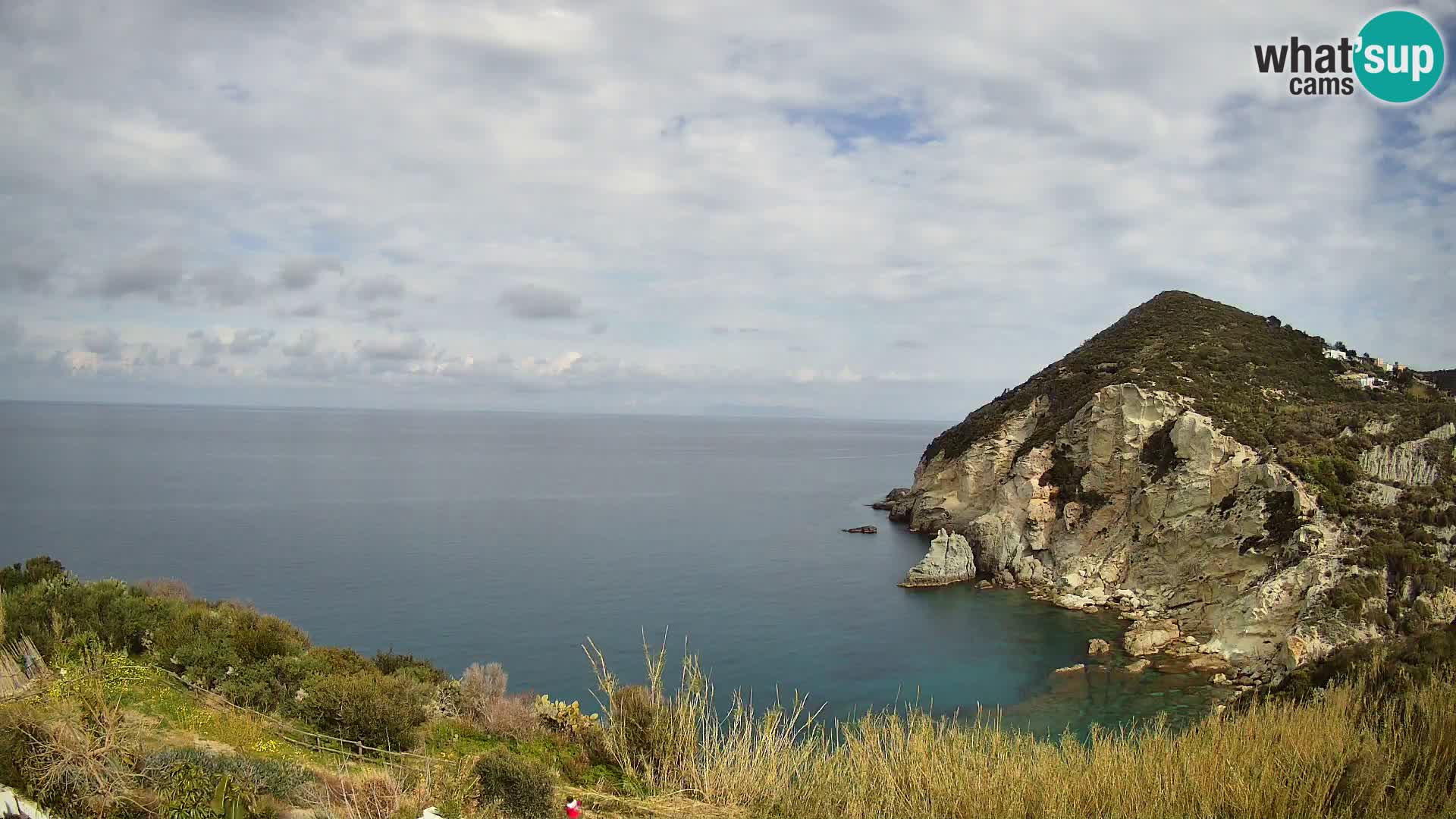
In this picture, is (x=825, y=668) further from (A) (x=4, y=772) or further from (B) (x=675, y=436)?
(B) (x=675, y=436)

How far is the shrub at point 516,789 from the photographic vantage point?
6719 millimetres

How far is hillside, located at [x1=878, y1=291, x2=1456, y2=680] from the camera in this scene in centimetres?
2369

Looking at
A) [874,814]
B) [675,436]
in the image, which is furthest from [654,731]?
[675,436]

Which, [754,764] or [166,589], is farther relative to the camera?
[166,589]

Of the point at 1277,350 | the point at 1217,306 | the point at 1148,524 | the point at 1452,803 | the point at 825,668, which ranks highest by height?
the point at 1217,306

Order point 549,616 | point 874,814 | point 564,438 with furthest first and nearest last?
point 564,438 → point 549,616 → point 874,814

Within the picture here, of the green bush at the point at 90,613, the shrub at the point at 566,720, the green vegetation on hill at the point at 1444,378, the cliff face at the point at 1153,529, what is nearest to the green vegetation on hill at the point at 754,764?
the shrub at the point at 566,720

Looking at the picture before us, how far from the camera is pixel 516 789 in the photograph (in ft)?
22.4

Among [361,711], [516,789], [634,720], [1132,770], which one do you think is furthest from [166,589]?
[1132,770]

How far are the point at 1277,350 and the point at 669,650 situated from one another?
→ 1464 inches

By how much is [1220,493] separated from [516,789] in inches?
1246

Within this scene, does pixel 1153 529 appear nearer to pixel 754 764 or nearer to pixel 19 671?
pixel 754 764

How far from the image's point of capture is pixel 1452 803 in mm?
5012

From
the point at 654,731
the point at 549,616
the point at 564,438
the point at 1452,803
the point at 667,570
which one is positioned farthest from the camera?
the point at 564,438
